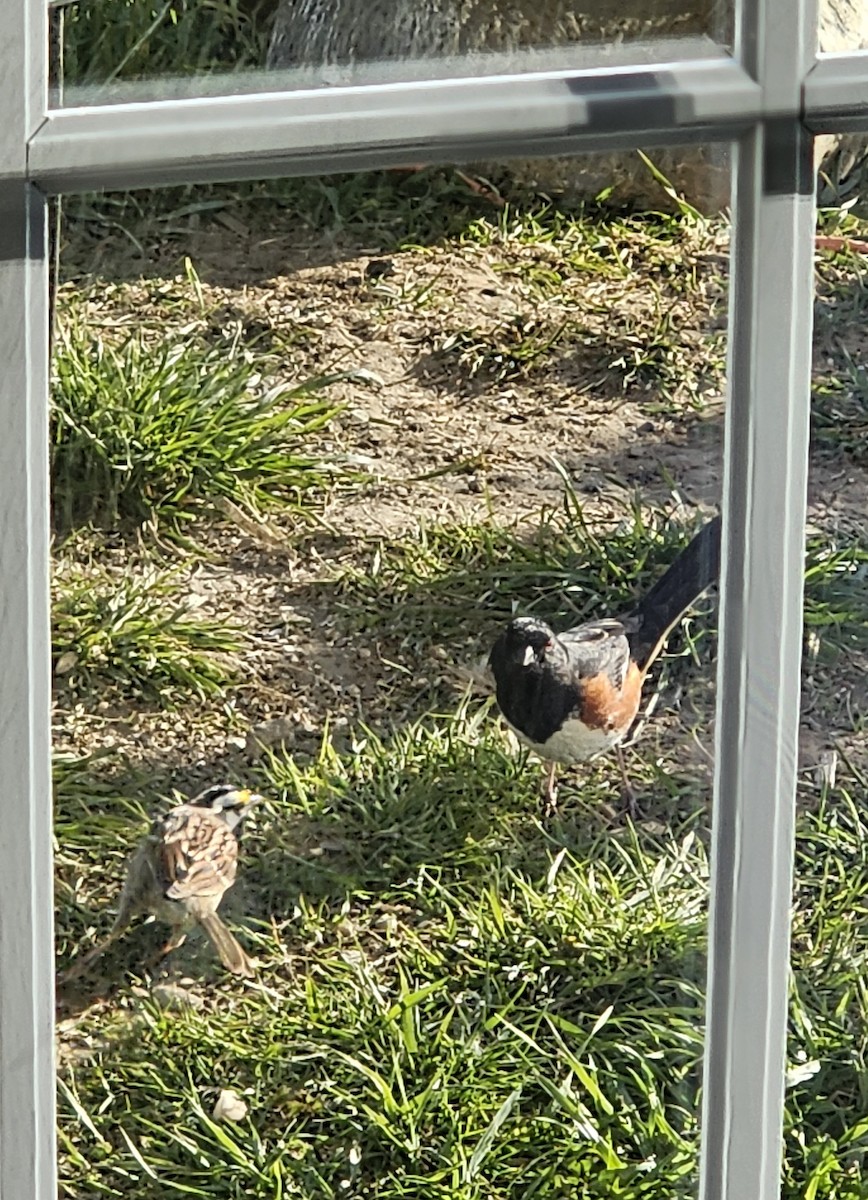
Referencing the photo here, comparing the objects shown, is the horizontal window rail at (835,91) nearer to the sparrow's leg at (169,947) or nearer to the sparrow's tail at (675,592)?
the sparrow's tail at (675,592)

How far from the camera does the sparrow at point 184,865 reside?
3.43 ft

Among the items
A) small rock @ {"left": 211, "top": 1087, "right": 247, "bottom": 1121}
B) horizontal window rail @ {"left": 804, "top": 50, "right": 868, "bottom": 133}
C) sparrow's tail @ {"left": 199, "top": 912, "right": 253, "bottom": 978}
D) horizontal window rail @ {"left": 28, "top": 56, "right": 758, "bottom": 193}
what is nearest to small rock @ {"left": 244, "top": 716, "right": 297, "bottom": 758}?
sparrow's tail @ {"left": 199, "top": 912, "right": 253, "bottom": 978}

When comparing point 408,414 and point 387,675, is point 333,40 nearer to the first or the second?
point 408,414

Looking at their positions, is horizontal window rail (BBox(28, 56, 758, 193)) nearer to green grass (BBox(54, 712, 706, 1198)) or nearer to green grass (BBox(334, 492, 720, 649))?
green grass (BBox(334, 492, 720, 649))

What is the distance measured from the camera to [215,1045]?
107cm

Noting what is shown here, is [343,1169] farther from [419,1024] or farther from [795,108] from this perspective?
[795,108]

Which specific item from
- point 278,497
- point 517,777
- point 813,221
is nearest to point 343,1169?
point 517,777

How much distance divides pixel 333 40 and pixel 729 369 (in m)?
0.31

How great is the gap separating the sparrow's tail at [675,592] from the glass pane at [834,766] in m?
0.07

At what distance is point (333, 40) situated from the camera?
3.32 ft

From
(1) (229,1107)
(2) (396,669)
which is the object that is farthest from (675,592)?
(1) (229,1107)

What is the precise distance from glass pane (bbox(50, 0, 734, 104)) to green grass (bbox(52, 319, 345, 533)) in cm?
15

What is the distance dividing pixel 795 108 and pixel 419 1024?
1.99 feet

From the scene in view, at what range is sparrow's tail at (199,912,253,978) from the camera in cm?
106
